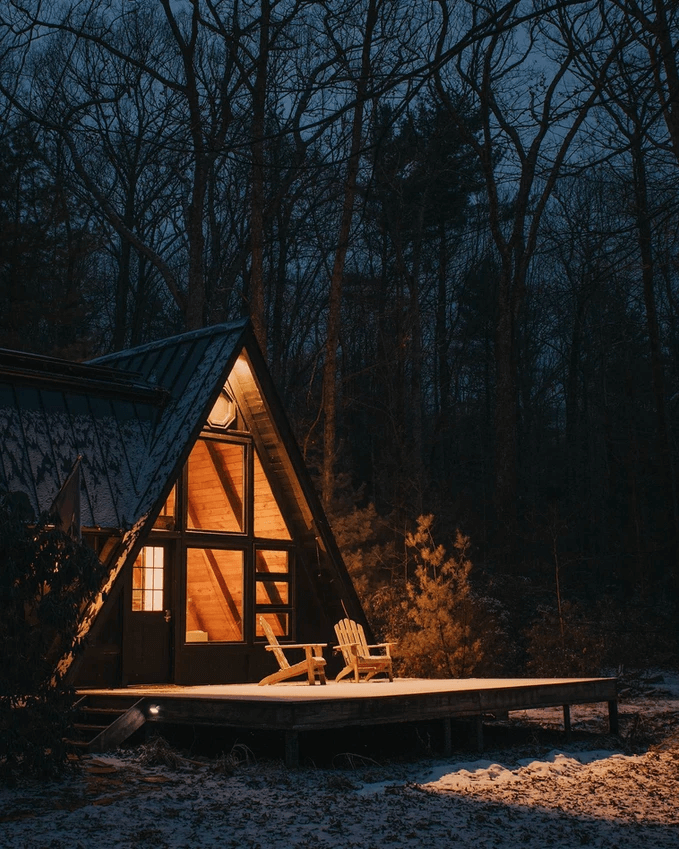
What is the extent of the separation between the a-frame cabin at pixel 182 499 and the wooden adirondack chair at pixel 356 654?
1.96 ft

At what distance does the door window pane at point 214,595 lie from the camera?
12.6 metres

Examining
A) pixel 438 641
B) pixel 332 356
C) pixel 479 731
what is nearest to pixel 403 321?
pixel 332 356

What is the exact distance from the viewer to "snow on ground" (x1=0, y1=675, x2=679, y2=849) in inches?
231

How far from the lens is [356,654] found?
39.5 feet

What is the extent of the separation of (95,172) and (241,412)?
12726 millimetres

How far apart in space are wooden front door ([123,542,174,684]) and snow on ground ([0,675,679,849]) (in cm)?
222

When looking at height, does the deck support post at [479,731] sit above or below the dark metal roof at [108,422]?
below

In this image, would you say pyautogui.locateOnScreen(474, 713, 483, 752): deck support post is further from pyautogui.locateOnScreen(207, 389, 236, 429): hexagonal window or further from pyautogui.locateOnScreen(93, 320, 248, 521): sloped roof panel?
pyautogui.locateOnScreen(207, 389, 236, 429): hexagonal window

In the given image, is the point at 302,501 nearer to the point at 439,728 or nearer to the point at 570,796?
the point at 439,728

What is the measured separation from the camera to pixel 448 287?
2889 centimetres

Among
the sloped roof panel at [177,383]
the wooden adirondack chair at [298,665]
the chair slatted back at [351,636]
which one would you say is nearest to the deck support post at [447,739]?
the wooden adirondack chair at [298,665]

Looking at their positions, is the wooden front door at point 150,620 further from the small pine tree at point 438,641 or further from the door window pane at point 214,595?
the small pine tree at point 438,641

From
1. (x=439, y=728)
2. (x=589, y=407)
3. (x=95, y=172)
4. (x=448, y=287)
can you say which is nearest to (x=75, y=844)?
(x=439, y=728)

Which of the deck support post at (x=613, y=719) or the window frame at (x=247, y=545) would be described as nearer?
the deck support post at (x=613, y=719)
